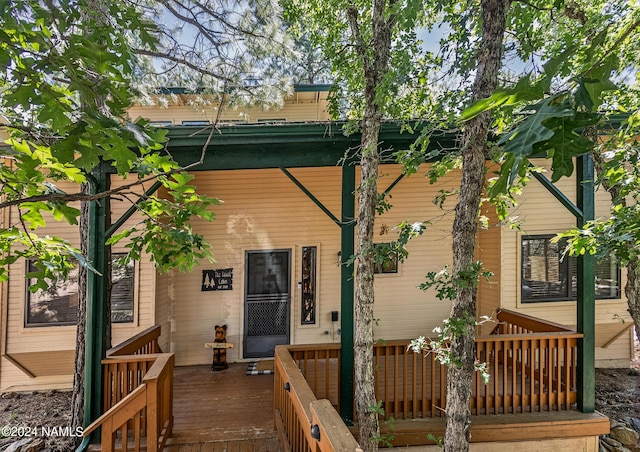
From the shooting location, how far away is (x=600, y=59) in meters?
0.93

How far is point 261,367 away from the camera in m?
5.88

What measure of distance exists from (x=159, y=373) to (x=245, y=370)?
2777 millimetres

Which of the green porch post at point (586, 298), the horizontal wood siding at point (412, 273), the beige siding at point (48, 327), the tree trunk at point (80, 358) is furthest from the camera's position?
the horizontal wood siding at point (412, 273)

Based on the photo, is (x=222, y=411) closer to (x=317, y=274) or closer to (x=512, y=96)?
(x=317, y=274)

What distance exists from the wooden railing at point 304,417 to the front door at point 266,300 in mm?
2519

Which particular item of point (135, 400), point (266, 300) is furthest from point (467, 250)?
point (266, 300)

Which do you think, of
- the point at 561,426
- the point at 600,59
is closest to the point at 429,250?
the point at 561,426

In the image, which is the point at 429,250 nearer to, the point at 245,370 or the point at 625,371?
the point at 245,370

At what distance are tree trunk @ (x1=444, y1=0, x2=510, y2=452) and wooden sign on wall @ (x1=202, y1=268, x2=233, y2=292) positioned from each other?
457cm

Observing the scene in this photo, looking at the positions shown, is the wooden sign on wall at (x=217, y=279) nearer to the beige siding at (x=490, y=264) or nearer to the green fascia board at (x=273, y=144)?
the green fascia board at (x=273, y=144)

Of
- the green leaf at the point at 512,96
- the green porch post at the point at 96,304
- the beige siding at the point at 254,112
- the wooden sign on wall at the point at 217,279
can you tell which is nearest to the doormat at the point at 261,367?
the wooden sign on wall at the point at 217,279

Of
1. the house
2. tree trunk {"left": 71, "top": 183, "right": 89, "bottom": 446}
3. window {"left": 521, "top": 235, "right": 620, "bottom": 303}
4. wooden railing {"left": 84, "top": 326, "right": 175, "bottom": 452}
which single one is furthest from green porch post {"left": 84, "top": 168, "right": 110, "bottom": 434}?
window {"left": 521, "top": 235, "right": 620, "bottom": 303}

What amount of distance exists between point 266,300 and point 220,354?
1.18 meters

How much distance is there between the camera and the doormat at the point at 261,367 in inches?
221
